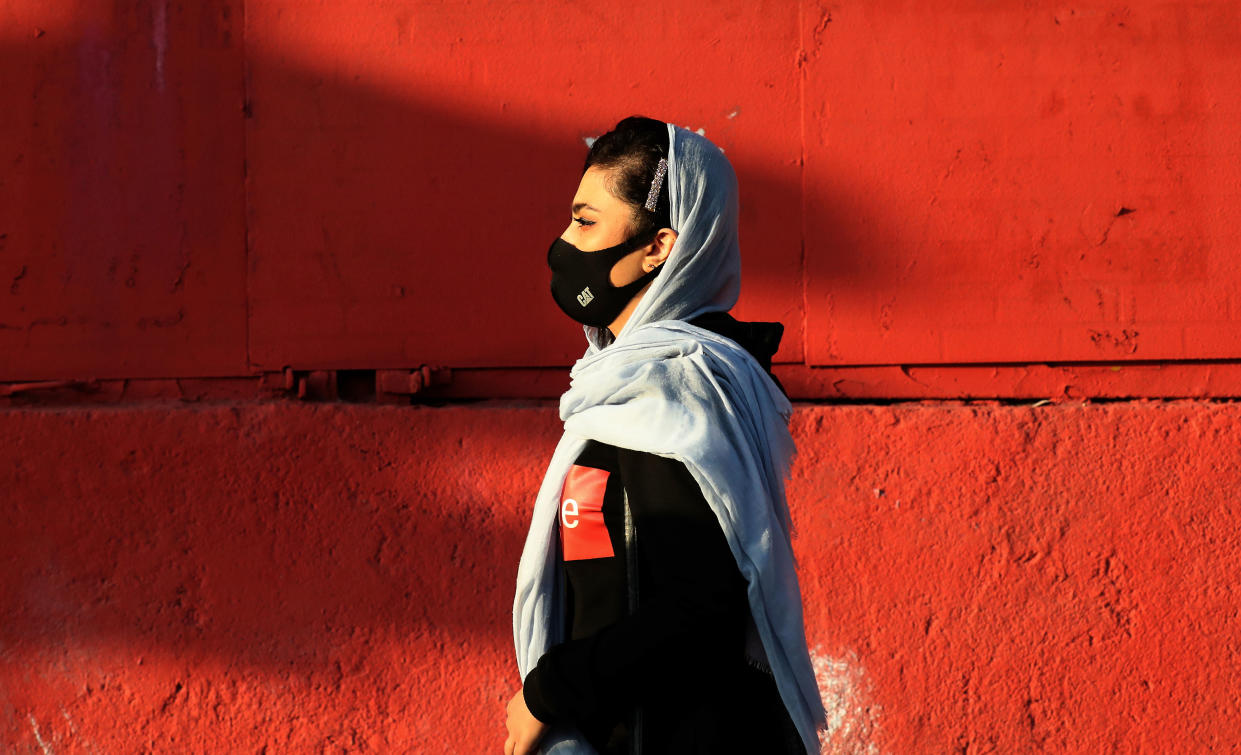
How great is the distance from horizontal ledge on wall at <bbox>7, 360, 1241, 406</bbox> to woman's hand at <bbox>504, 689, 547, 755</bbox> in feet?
6.99

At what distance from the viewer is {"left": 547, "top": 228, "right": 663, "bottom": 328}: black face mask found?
1.88 meters

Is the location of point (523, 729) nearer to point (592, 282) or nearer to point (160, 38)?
point (592, 282)

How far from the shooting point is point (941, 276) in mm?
3787

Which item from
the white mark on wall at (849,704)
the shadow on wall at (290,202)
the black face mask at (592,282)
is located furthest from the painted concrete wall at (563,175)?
the black face mask at (592,282)

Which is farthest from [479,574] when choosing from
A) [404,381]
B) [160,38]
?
[160,38]

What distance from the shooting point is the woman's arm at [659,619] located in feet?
5.26

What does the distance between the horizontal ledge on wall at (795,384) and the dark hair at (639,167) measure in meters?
2.01

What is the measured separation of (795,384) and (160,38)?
232 cm

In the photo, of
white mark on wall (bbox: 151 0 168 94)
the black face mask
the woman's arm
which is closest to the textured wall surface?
white mark on wall (bbox: 151 0 168 94)

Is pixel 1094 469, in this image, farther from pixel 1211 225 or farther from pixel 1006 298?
pixel 1211 225

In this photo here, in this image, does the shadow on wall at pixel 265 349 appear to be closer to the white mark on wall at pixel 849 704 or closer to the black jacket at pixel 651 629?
the white mark on wall at pixel 849 704

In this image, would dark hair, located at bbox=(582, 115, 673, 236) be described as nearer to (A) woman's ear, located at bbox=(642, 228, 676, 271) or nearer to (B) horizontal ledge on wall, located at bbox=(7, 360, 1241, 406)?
(A) woman's ear, located at bbox=(642, 228, 676, 271)

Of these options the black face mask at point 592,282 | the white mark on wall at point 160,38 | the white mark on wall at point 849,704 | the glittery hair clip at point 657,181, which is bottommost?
the white mark on wall at point 849,704

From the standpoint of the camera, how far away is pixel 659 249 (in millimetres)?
1868
